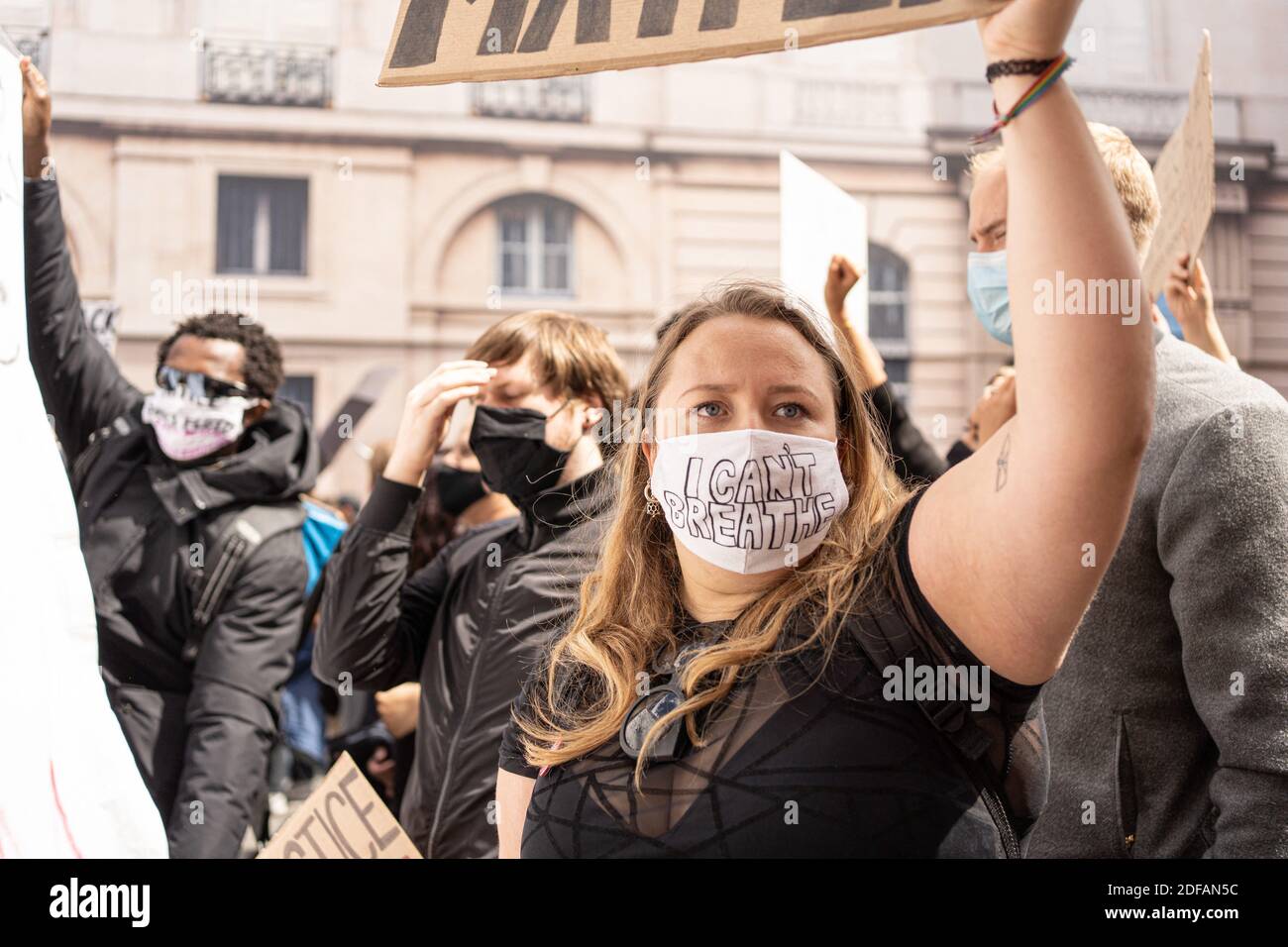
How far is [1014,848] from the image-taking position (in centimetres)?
130

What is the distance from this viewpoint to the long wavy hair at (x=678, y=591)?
4.51 ft

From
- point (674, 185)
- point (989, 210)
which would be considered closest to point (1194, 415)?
point (989, 210)

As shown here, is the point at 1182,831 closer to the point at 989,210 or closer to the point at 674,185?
the point at 989,210

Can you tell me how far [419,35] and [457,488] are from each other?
243 centimetres

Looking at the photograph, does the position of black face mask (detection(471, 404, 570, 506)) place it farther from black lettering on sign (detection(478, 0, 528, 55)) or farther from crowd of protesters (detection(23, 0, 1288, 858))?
black lettering on sign (detection(478, 0, 528, 55))

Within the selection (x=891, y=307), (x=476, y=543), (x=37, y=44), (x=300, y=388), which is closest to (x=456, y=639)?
(x=476, y=543)

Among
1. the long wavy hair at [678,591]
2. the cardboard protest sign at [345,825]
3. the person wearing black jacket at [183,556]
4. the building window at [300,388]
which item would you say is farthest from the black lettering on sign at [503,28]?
the building window at [300,388]

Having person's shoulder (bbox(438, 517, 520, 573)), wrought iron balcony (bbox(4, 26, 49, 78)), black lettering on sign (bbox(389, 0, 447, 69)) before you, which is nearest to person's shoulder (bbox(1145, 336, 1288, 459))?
black lettering on sign (bbox(389, 0, 447, 69))

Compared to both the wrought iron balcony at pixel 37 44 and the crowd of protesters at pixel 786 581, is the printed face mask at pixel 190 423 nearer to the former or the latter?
the crowd of protesters at pixel 786 581

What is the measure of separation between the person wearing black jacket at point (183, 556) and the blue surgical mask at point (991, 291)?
66.3 inches

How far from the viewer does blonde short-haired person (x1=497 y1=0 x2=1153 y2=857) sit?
1.11 m

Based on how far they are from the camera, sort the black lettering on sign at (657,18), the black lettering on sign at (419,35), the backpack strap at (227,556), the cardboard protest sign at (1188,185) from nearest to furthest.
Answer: the black lettering on sign at (657,18)
the black lettering on sign at (419,35)
the cardboard protest sign at (1188,185)
the backpack strap at (227,556)

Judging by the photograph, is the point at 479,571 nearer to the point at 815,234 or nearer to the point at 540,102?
the point at 815,234

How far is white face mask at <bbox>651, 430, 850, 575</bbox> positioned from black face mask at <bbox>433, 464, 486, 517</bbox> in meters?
2.22
